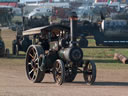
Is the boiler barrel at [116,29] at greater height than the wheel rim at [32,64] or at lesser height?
lesser

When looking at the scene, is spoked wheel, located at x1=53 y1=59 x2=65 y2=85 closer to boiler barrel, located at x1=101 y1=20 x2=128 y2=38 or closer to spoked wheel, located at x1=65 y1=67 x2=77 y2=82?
spoked wheel, located at x1=65 y1=67 x2=77 y2=82

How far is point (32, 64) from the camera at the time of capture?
13141mm

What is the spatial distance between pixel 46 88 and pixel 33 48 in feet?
6.88

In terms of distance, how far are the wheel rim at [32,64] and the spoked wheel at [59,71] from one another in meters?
0.86

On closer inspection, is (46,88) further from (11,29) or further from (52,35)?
(11,29)

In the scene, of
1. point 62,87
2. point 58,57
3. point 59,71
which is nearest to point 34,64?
point 58,57

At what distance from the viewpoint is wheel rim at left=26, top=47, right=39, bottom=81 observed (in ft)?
42.4

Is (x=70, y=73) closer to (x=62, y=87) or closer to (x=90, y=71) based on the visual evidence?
(x=90, y=71)

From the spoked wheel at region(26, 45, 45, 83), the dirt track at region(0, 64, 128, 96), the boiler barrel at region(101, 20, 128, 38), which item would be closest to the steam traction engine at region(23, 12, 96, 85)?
the spoked wheel at region(26, 45, 45, 83)

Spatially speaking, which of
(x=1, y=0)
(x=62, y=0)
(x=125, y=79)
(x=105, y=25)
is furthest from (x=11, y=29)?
(x=62, y=0)

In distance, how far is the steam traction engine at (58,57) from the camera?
11.9 m

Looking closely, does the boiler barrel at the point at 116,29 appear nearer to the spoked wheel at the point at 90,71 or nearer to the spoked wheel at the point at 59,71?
the spoked wheel at the point at 90,71

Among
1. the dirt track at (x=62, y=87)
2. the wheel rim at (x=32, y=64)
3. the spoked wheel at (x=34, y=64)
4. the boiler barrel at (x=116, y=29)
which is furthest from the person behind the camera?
the boiler barrel at (x=116, y=29)

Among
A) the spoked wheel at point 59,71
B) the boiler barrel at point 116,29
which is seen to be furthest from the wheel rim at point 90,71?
the boiler barrel at point 116,29
